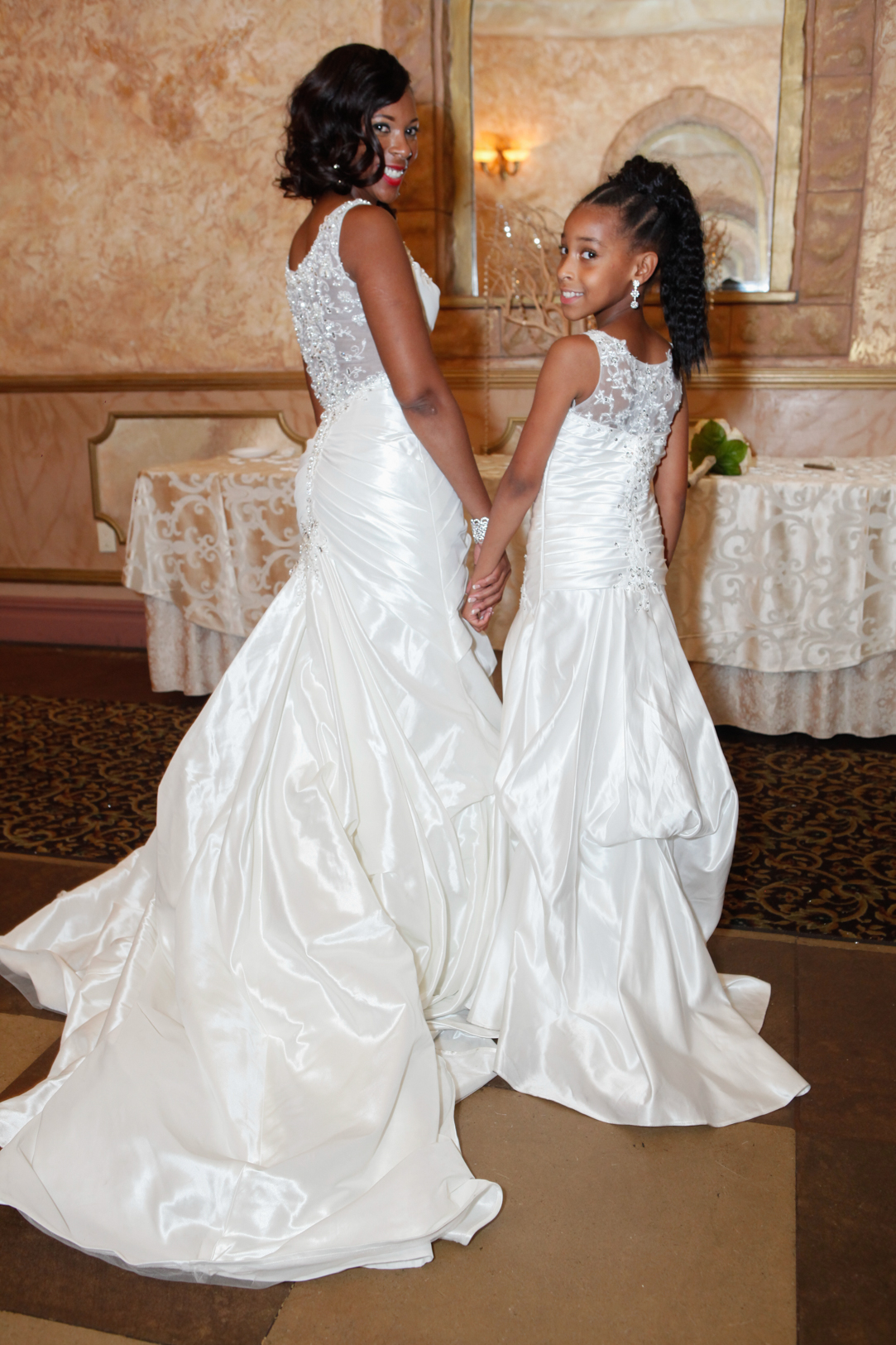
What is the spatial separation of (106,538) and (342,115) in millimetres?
3817

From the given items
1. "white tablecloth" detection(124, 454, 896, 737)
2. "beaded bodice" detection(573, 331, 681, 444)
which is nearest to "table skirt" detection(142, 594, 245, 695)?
"white tablecloth" detection(124, 454, 896, 737)

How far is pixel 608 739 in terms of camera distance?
208 cm

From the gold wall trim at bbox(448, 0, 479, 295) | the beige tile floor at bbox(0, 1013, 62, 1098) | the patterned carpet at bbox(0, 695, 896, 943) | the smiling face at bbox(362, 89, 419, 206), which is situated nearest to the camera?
the smiling face at bbox(362, 89, 419, 206)

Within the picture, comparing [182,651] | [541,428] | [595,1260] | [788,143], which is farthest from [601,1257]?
[788,143]

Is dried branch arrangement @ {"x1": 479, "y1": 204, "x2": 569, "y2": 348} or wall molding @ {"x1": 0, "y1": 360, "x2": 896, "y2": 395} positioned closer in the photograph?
wall molding @ {"x1": 0, "y1": 360, "x2": 896, "y2": 395}

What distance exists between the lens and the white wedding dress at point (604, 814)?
2012 millimetres

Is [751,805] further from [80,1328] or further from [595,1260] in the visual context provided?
[80,1328]

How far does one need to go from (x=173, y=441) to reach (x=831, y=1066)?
4.30 metres

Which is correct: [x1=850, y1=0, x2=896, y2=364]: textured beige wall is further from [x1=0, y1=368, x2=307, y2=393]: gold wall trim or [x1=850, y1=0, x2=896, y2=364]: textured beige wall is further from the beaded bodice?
the beaded bodice

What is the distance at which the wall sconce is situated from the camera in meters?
4.74

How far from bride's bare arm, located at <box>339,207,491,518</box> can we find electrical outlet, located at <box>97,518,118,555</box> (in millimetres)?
3736
